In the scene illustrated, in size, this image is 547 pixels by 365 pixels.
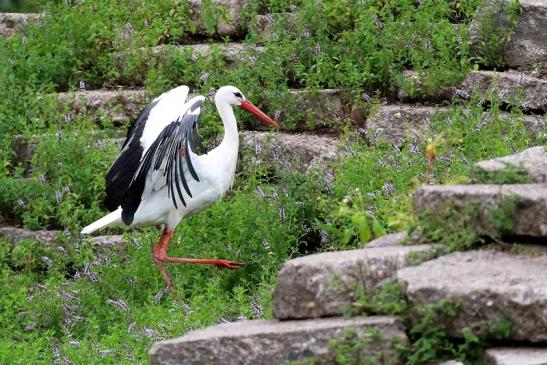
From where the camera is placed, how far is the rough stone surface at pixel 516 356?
413cm

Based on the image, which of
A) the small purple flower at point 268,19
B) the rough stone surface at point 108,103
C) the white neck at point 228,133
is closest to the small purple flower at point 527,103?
the white neck at point 228,133

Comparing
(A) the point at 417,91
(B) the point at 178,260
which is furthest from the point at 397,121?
(B) the point at 178,260

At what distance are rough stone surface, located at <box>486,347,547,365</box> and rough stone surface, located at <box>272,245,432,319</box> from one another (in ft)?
1.85

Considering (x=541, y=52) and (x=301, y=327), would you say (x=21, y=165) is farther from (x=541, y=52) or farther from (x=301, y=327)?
(x=301, y=327)

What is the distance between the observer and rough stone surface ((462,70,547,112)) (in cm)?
898

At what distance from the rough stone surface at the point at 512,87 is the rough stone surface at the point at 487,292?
176 inches

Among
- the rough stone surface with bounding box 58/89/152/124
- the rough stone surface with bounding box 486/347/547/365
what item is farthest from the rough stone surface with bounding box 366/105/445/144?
the rough stone surface with bounding box 486/347/547/365

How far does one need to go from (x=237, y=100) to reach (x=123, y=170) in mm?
1107

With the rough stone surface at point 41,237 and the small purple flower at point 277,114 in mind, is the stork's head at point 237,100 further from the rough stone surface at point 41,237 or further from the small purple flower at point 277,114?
the rough stone surface at point 41,237

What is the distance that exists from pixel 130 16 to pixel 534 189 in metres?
7.07

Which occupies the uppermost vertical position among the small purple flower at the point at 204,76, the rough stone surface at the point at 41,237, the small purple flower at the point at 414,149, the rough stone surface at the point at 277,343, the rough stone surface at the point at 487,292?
the rough stone surface at the point at 487,292

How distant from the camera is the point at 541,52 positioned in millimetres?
9531

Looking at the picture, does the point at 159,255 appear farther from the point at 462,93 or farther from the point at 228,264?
the point at 462,93

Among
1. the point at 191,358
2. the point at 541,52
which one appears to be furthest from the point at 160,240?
the point at 191,358
